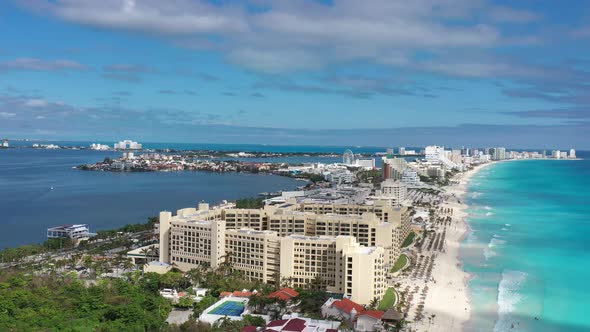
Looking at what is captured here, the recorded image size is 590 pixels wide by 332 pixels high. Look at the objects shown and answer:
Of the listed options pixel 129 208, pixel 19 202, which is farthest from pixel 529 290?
pixel 19 202

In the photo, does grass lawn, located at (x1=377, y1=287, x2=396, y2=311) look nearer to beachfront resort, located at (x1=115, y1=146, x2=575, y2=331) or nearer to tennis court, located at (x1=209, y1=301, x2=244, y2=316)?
beachfront resort, located at (x1=115, y1=146, x2=575, y2=331)

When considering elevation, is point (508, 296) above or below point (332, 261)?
below

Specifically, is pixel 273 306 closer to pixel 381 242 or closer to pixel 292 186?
pixel 381 242

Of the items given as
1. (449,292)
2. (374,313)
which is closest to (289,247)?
(374,313)

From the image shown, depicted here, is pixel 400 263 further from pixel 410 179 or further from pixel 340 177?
pixel 340 177

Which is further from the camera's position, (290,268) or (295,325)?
(290,268)

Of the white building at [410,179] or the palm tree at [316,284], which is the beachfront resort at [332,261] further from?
the white building at [410,179]

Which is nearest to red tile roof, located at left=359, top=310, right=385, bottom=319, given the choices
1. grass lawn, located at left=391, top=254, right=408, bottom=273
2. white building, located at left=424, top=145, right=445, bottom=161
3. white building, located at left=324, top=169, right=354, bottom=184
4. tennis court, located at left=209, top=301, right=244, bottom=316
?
tennis court, located at left=209, top=301, right=244, bottom=316
